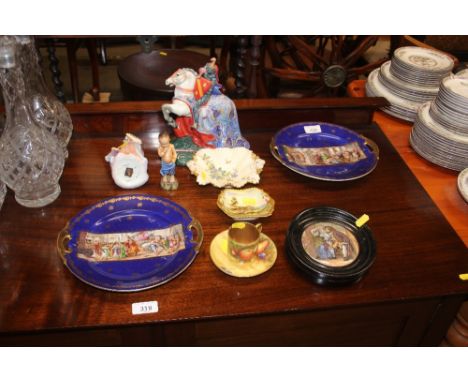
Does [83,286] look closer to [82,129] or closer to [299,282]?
[299,282]

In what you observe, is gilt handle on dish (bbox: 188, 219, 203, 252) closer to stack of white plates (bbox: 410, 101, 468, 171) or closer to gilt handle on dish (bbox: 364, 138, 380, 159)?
gilt handle on dish (bbox: 364, 138, 380, 159)

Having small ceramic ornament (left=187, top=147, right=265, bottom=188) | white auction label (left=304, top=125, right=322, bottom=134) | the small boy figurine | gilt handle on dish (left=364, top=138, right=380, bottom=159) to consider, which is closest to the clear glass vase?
the small boy figurine

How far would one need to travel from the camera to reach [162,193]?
1331 millimetres

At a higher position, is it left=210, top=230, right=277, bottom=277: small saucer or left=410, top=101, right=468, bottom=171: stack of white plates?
left=410, top=101, right=468, bottom=171: stack of white plates

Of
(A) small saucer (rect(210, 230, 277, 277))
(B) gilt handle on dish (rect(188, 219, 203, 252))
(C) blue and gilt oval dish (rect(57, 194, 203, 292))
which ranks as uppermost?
(B) gilt handle on dish (rect(188, 219, 203, 252))

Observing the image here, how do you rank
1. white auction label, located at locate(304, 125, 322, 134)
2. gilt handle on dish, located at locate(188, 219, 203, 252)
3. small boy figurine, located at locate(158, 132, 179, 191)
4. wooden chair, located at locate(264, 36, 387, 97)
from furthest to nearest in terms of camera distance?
wooden chair, located at locate(264, 36, 387, 97) → white auction label, located at locate(304, 125, 322, 134) → small boy figurine, located at locate(158, 132, 179, 191) → gilt handle on dish, located at locate(188, 219, 203, 252)

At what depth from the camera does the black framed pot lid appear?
1093 millimetres

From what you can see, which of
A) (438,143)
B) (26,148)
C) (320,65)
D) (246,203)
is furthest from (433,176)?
(26,148)

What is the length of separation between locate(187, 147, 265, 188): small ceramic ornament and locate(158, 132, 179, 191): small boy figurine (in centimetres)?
6

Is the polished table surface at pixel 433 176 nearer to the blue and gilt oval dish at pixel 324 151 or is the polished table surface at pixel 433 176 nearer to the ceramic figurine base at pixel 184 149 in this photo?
the blue and gilt oval dish at pixel 324 151

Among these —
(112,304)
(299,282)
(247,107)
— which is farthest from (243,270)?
(247,107)

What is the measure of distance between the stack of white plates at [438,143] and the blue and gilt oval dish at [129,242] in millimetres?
828

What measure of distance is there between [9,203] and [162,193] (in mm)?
410

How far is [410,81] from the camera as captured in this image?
5.75ft
